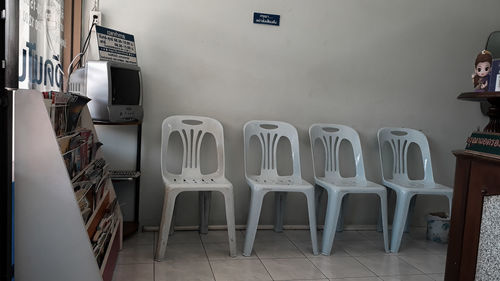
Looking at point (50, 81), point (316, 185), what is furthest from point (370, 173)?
point (50, 81)

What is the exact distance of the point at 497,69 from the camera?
1853 mm

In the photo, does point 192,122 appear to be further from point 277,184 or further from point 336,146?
point 336,146

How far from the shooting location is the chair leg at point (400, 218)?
10.2ft

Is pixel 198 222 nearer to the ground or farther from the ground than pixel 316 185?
nearer to the ground

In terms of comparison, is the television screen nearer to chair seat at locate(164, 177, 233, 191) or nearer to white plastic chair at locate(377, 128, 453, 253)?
chair seat at locate(164, 177, 233, 191)

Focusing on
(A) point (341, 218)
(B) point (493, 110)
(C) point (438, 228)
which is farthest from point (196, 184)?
(C) point (438, 228)

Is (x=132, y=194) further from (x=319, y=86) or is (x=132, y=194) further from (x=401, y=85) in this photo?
(x=401, y=85)

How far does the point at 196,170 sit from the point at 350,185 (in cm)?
115

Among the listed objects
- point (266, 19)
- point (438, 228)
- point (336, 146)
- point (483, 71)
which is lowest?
point (438, 228)

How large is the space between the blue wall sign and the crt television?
104 cm

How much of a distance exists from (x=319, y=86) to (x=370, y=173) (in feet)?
2.90

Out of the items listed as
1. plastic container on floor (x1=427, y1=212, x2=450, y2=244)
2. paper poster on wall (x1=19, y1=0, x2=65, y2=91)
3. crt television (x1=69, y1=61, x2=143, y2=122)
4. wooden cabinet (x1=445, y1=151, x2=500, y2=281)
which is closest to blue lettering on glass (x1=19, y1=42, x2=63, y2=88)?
paper poster on wall (x1=19, y1=0, x2=65, y2=91)

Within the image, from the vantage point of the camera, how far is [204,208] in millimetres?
3273

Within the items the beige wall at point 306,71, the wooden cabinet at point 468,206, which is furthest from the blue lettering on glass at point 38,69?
the wooden cabinet at point 468,206
